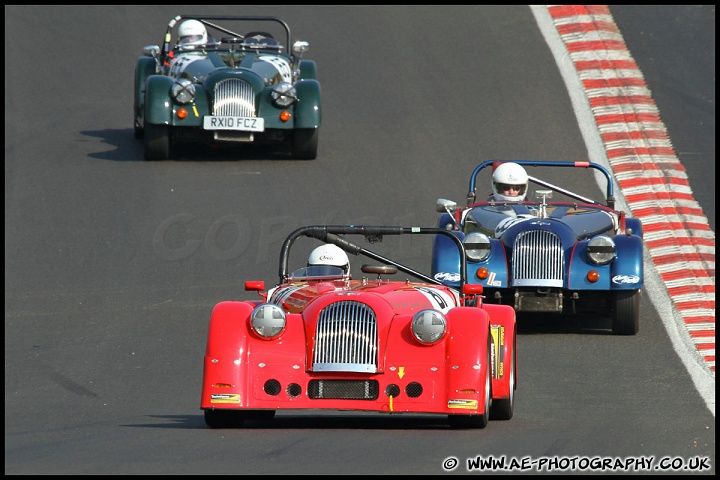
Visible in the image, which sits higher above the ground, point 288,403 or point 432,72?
point 432,72

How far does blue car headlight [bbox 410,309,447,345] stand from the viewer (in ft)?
28.7

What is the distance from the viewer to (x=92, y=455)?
7.57 metres

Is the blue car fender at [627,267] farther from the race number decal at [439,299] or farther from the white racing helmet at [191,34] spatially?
the white racing helmet at [191,34]

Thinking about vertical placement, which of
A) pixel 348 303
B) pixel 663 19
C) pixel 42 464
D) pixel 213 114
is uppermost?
pixel 663 19

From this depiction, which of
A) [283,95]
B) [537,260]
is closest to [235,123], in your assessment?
[283,95]

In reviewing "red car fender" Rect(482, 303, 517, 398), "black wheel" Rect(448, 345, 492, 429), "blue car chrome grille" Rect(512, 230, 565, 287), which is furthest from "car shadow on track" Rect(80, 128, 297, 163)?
"black wheel" Rect(448, 345, 492, 429)

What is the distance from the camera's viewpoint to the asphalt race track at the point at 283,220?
806cm

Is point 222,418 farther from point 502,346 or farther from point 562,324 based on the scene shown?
point 562,324

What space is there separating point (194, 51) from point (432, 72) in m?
Result: 4.24

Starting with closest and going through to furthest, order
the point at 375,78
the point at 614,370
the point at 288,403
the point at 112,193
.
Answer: the point at 288,403 < the point at 614,370 < the point at 112,193 < the point at 375,78

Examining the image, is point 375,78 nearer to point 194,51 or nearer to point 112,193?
point 194,51

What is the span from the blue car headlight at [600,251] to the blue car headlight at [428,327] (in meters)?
4.62

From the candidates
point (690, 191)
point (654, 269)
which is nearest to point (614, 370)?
point (654, 269)

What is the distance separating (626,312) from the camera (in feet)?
42.9
